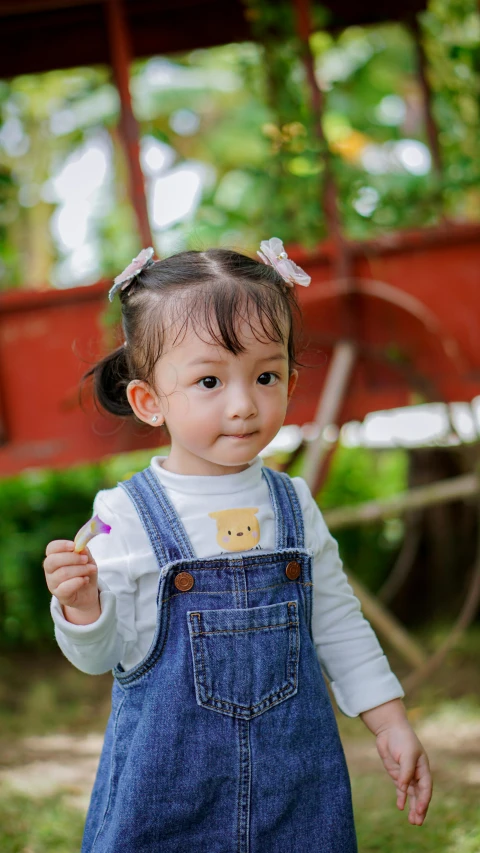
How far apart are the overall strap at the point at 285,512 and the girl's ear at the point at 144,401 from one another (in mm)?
212

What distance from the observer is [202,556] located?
4.54ft

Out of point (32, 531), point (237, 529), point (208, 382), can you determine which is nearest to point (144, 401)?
point (208, 382)

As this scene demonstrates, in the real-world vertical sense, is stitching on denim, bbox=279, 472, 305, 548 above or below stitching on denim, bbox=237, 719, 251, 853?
above

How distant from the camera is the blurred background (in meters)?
2.97

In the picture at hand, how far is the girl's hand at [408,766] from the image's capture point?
4.64 ft

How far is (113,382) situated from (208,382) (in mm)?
319

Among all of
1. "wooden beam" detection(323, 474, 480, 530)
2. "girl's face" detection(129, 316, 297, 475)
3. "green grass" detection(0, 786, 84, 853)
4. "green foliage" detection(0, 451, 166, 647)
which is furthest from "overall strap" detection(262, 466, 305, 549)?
"green foliage" detection(0, 451, 166, 647)

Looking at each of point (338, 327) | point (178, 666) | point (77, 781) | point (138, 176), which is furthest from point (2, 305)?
point (178, 666)

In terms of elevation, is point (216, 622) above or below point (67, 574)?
below

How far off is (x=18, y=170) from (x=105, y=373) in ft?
18.0

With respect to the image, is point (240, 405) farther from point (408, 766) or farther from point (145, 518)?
point (408, 766)

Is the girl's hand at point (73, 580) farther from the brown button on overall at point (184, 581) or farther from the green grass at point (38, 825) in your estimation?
the green grass at point (38, 825)

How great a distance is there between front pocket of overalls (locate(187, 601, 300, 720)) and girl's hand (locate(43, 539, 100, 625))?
0.15 metres

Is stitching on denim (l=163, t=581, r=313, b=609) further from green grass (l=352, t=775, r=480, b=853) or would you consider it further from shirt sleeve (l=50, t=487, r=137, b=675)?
green grass (l=352, t=775, r=480, b=853)
